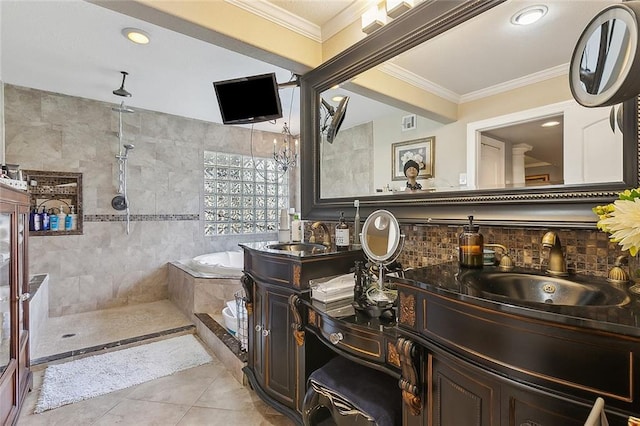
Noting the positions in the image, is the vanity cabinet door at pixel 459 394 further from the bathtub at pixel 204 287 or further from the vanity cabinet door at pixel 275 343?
the bathtub at pixel 204 287

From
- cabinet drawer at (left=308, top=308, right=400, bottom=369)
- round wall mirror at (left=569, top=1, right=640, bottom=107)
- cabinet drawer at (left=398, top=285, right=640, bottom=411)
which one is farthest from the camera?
cabinet drawer at (left=308, top=308, right=400, bottom=369)

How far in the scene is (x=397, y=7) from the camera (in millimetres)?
1546

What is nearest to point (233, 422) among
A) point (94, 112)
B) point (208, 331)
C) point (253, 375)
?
point (253, 375)

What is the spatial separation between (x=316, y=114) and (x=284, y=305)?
1.41 metres

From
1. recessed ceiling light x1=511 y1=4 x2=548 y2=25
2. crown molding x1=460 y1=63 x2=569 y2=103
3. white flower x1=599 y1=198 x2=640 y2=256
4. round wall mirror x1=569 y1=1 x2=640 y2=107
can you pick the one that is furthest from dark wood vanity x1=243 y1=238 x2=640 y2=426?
recessed ceiling light x1=511 y1=4 x2=548 y2=25

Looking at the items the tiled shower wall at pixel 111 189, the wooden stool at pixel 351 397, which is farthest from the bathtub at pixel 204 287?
the wooden stool at pixel 351 397

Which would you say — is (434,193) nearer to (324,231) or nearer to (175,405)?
(324,231)

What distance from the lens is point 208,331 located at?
2748 mm

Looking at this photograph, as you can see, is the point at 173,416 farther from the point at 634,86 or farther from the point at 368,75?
the point at 634,86

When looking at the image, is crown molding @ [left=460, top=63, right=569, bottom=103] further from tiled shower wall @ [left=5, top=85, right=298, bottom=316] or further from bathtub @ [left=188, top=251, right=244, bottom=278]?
tiled shower wall @ [left=5, top=85, right=298, bottom=316]

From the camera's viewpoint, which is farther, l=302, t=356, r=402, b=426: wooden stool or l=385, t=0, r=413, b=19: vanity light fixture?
l=385, t=0, r=413, b=19: vanity light fixture

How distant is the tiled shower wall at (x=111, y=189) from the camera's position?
330 cm

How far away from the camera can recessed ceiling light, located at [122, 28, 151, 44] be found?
221 centimetres

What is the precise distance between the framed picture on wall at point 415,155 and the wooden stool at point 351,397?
→ 106cm
